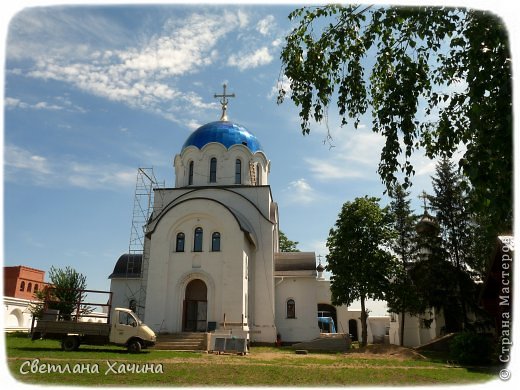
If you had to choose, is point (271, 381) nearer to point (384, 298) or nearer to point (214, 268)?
point (214, 268)

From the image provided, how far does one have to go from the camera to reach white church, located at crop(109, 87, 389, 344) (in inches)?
851

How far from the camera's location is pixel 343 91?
757 centimetres

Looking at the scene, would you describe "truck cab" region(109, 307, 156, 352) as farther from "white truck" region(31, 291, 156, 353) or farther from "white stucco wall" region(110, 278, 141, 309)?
"white stucco wall" region(110, 278, 141, 309)

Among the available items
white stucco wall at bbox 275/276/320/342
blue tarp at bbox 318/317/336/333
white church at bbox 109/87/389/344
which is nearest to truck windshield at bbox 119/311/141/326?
white church at bbox 109/87/389/344

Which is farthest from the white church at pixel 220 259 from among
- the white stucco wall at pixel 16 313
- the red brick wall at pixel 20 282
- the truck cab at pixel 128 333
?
the red brick wall at pixel 20 282

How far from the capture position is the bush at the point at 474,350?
49.1 ft

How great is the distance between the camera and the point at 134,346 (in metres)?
15.5

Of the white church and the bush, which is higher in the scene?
the white church

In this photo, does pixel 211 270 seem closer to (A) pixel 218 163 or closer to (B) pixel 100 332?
(B) pixel 100 332

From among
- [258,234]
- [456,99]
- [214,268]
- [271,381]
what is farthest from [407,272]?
[456,99]

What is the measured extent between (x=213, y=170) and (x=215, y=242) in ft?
20.8

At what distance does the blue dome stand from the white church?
7cm

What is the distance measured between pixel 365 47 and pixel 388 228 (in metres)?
19.3

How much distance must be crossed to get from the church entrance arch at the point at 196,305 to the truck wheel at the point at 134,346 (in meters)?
6.48
